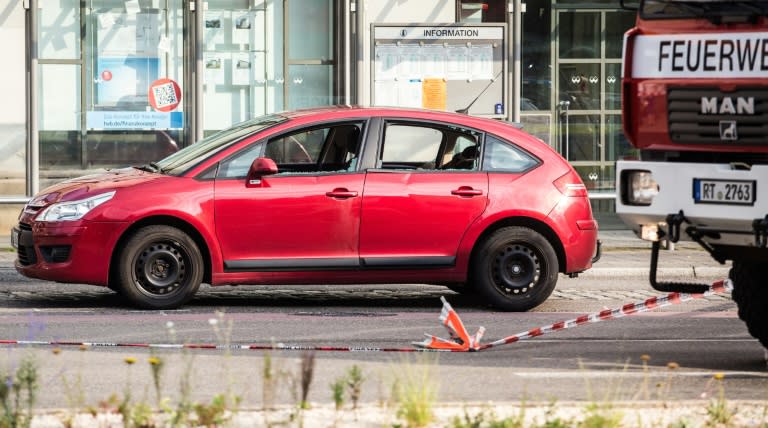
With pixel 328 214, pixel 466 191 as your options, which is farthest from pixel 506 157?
pixel 328 214

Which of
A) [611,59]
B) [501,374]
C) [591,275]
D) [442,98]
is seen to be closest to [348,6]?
[442,98]

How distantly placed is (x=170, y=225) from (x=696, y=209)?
4519mm

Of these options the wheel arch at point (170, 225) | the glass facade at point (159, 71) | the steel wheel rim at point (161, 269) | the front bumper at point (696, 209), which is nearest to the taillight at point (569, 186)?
the wheel arch at point (170, 225)

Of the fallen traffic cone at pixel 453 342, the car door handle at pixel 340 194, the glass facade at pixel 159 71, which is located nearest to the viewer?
the fallen traffic cone at pixel 453 342

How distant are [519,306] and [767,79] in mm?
4062

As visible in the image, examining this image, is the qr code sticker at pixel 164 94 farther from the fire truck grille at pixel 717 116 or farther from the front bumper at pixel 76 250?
the fire truck grille at pixel 717 116

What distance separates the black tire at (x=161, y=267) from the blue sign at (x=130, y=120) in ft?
25.8

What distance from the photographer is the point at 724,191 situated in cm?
827

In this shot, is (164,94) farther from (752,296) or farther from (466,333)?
(752,296)

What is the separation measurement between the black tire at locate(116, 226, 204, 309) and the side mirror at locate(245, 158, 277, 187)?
641mm

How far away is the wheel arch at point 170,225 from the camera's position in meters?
11.3

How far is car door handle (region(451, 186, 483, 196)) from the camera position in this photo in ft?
38.7

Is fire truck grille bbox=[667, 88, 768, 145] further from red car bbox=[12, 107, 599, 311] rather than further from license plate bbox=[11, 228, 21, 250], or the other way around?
license plate bbox=[11, 228, 21, 250]

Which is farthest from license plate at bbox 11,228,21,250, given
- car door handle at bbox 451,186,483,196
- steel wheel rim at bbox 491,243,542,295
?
steel wheel rim at bbox 491,243,542,295
